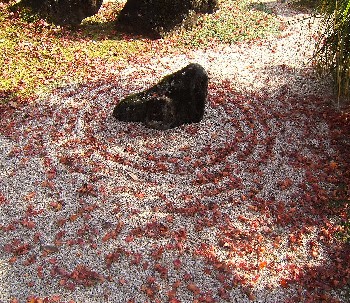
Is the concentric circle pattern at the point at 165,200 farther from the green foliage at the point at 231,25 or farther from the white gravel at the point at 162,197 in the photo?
the green foliage at the point at 231,25

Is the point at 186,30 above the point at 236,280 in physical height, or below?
above

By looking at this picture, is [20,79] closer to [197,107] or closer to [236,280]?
[197,107]

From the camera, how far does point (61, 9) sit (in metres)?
13.1

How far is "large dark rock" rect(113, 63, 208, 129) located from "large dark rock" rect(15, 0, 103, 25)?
5.37m

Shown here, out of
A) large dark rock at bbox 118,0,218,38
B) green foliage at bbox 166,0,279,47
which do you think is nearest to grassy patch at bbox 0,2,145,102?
large dark rock at bbox 118,0,218,38

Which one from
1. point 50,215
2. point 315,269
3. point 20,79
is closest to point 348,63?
point 315,269

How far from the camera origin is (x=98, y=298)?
5.98 m

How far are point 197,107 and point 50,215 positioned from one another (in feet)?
13.8

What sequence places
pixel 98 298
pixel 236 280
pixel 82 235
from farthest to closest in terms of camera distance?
pixel 82 235
pixel 236 280
pixel 98 298

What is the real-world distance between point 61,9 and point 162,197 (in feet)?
→ 27.5

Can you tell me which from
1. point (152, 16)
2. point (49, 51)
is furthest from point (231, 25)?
point (49, 51)

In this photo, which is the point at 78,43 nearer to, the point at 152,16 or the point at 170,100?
the point at 152,16

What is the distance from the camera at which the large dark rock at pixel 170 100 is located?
931cm

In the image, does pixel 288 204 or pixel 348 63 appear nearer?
pixel 288 204
